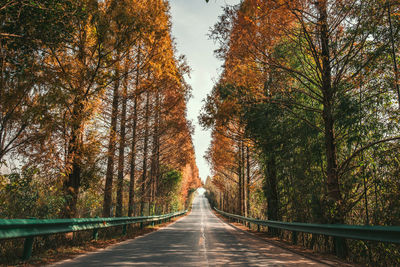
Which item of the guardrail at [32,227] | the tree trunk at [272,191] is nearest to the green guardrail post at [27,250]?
the guardrail at [32,227]

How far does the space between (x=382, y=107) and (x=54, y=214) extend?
9.83m

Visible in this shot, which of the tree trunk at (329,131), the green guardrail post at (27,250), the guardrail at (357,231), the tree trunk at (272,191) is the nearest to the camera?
the guardrail at (357,231)

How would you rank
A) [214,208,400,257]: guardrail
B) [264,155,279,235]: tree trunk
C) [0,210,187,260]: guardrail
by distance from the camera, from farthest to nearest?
1. [264,155,279,235]: tree trunk
2. [214,208,400,257]: guardrail
3. [0,210,187,260]: guardrail

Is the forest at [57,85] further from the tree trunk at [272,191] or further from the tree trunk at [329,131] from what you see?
the tree trunk at [272,191]

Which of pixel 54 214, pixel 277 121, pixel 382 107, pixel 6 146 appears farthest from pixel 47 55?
pixel 382 107

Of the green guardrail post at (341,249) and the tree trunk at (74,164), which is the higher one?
the tree trunk at (74,164)

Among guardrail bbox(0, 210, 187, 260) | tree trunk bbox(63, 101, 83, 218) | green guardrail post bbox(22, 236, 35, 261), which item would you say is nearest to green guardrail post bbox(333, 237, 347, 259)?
guardrail bbox(0, 210, 187, 260)

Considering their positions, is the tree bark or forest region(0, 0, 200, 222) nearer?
forest region(0, 0, 200, 222)

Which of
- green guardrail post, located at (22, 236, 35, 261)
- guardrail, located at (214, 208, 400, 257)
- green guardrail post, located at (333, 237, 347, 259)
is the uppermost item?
guardrail, located at (214, 208, 400, 257)

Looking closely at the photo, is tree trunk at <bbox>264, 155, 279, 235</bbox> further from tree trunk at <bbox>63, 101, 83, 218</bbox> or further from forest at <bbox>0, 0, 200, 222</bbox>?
tree trunk at <bbox>63, 101, 83, 218</bbox>

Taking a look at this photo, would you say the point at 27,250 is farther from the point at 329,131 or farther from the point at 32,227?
the point at 329,131

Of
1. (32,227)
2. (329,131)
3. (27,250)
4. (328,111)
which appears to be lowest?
(27,250)

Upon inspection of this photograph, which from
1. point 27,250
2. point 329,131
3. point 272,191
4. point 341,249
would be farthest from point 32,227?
point 272,191

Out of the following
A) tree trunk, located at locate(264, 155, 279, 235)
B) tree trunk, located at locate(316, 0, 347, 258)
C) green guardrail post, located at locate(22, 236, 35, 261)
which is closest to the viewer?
Result: green guardrail post, located at locate(22, 236, 35, 261)
